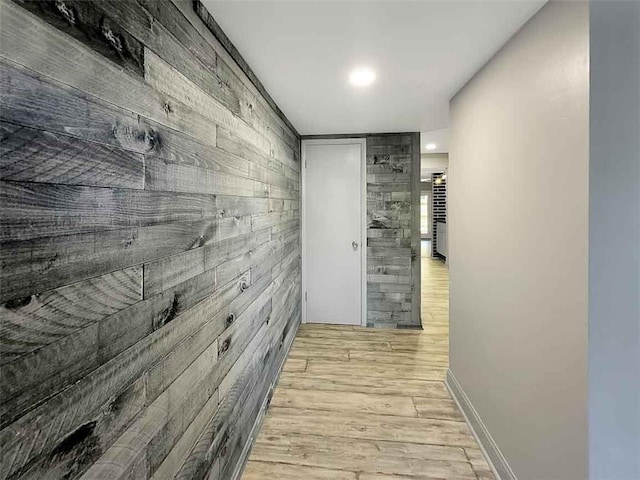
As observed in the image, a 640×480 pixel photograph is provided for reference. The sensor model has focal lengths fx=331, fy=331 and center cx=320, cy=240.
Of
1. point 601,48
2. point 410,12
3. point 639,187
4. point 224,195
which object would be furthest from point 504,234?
point 224,195

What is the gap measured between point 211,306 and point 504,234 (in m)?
1.45

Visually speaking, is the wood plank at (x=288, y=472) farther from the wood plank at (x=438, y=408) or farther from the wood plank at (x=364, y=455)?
the wood plank at (x=438, y=408)

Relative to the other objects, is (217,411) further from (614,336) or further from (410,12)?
(410,12)

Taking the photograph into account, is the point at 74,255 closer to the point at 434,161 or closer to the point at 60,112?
the point at 60,112

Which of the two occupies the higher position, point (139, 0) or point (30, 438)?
point (139, 0)

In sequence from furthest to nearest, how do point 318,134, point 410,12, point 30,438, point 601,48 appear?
point 318,134 → point 410,12 → point 601,48 → point 30,438

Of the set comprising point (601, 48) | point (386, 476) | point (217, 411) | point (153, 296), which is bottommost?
point (386, 476)

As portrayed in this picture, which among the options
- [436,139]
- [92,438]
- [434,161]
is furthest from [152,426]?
[434,161]

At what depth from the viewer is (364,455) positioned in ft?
6.18

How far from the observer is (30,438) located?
0.61 meters

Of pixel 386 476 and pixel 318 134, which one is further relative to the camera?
pixel 318 134

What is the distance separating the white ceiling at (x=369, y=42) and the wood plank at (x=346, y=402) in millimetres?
2194

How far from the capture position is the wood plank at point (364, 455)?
5.85ft

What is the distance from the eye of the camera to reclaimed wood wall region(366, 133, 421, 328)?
3750 millimetres
